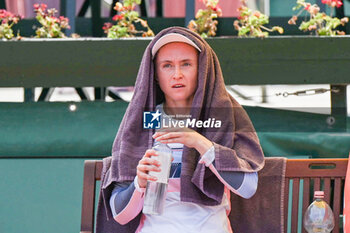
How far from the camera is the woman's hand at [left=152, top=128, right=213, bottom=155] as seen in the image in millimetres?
2334

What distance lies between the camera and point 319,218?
8.74 ft

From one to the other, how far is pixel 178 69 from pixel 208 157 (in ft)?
1.19

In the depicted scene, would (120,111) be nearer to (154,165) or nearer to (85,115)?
(85,115)

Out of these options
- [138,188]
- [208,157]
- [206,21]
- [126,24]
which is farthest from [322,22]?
[138,188]

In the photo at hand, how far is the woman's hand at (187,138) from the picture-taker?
233 cm

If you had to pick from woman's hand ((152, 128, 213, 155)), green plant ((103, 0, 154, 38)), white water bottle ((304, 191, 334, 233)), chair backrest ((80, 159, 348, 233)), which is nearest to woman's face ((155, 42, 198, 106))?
woman's hand ((152, 128, 213, 155))

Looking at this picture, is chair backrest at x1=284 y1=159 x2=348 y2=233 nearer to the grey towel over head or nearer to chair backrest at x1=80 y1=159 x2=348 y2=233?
chair backrest at x1=80 y1=159 x2=348 y2=233

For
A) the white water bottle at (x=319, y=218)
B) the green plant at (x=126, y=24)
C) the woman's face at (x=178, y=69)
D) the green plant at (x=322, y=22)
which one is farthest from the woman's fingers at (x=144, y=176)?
the green plant at (x=322, y=22)

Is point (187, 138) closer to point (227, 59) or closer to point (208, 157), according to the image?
point (208, 157)

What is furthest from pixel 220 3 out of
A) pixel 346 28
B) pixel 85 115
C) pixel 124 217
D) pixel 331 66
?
pixel 124 217

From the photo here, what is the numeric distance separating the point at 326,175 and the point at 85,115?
57.8 inches

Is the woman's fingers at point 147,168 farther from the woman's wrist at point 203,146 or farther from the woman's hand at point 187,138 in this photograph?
the woman's wrist at point 203,146

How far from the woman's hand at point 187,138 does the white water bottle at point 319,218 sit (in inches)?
20.0

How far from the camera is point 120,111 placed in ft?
12.5
